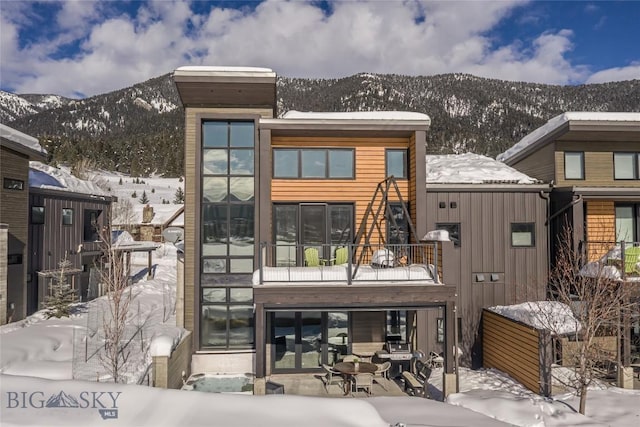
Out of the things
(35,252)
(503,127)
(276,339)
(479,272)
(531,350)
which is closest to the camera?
(531,350)

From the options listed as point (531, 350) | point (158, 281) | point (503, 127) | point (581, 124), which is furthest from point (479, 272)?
point (503, 127)

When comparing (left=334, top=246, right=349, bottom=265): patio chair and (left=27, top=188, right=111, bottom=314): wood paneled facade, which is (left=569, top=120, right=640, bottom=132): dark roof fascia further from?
(left=27, top=188, right=111, bottom=314): wood paneled facade

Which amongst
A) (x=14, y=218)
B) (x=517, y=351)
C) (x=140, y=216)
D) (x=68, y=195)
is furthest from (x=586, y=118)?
(x=140, y=216)

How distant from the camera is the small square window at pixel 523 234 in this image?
44.9 feet

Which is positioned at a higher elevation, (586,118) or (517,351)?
(586,118)

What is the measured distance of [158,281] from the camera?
27.6 metres

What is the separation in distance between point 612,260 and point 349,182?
7.93m

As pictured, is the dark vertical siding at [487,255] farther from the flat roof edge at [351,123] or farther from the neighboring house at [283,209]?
the flat roof edge at [351,123]

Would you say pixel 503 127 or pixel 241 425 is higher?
pixel 503 127

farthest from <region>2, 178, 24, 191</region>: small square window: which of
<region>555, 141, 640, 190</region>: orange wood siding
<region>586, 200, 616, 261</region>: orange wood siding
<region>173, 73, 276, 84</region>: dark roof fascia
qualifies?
<region>586, 200, 616, 261</region>: orange wood siding

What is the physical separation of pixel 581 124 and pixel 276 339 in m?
12.0

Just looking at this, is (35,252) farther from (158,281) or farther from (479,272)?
(479,272)

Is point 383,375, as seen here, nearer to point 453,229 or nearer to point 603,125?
point 453,229

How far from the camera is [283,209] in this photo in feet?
43.1
